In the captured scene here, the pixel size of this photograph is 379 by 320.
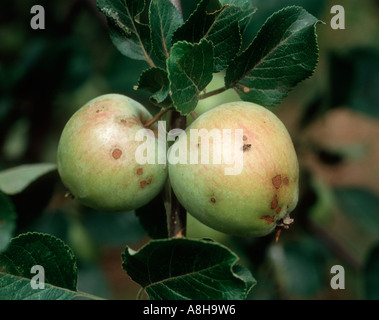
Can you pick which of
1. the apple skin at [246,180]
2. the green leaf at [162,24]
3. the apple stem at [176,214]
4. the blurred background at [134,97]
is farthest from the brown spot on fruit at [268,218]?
the blurred background at [134,97]

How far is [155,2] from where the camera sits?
59 cm

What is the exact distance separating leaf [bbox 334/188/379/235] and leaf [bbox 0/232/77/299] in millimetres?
1094

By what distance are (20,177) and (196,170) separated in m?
0.39

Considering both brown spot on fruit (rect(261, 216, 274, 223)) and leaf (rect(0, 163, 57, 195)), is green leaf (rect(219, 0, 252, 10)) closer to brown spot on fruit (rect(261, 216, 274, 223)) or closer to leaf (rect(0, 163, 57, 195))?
brown spot on fruit (rect(261, 216, 274, 223))

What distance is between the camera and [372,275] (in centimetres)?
98

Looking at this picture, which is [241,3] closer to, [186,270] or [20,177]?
[186,270]

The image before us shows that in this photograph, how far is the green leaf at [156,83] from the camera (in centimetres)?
57

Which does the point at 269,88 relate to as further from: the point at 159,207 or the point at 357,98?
the point at 357,98

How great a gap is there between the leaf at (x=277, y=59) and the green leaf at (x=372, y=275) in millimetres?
541

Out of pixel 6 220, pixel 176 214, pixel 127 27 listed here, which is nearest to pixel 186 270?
pixel 176 214

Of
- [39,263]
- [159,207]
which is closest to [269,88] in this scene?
[159,207]

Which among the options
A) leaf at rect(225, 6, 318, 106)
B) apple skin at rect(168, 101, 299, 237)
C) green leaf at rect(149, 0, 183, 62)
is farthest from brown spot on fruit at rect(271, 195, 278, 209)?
green leaf at rect(149, 0, 183, 62)

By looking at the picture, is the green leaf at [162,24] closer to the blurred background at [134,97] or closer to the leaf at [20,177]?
the leaf at [20,177]

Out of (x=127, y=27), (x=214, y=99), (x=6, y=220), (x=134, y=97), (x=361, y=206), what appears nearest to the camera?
(x=6, y=220)
